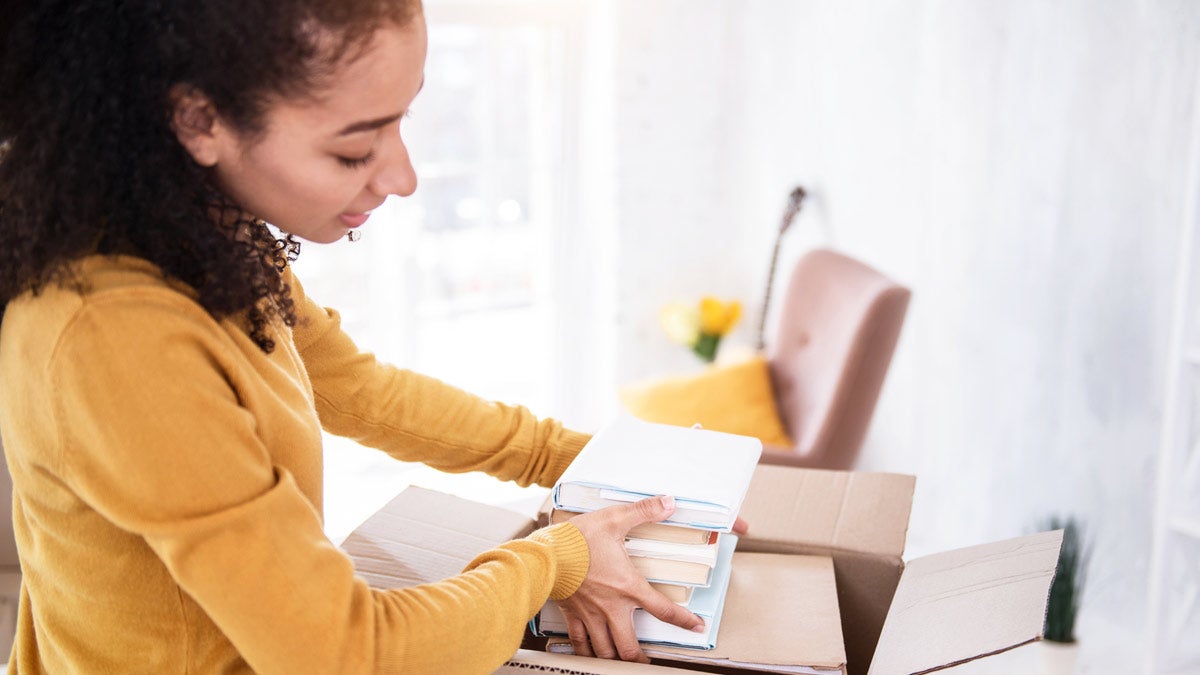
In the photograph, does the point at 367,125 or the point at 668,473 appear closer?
the point at 367,125

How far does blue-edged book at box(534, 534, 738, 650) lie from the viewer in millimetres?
1005

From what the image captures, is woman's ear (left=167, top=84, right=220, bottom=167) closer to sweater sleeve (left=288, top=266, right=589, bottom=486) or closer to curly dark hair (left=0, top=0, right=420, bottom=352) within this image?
curly dark hair (left=0, top=0, right=420, bottom=352)

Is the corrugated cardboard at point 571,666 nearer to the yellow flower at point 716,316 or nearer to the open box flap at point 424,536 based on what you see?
the open box flap at point 424,536

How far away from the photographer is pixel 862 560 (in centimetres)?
116

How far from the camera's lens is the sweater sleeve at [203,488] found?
2.31 ft

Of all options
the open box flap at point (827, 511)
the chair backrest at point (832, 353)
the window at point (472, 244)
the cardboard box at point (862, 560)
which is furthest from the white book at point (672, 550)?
the window at point (472, 244)

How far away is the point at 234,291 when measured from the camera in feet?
2.59

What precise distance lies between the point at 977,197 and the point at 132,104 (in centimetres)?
219

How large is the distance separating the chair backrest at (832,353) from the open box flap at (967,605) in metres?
1.26

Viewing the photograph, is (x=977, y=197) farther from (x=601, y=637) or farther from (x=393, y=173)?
Answer: (x=393, y=173)

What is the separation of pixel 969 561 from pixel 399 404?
2.02 ft

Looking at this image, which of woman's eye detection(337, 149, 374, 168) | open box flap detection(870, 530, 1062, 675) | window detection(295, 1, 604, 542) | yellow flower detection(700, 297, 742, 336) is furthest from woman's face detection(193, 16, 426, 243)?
yellow flower detection(700, 297, 742, 336)

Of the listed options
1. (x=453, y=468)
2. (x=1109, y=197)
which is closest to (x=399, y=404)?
(x=453, y=468)

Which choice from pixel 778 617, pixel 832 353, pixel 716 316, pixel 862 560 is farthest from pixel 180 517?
pixel 716 316
